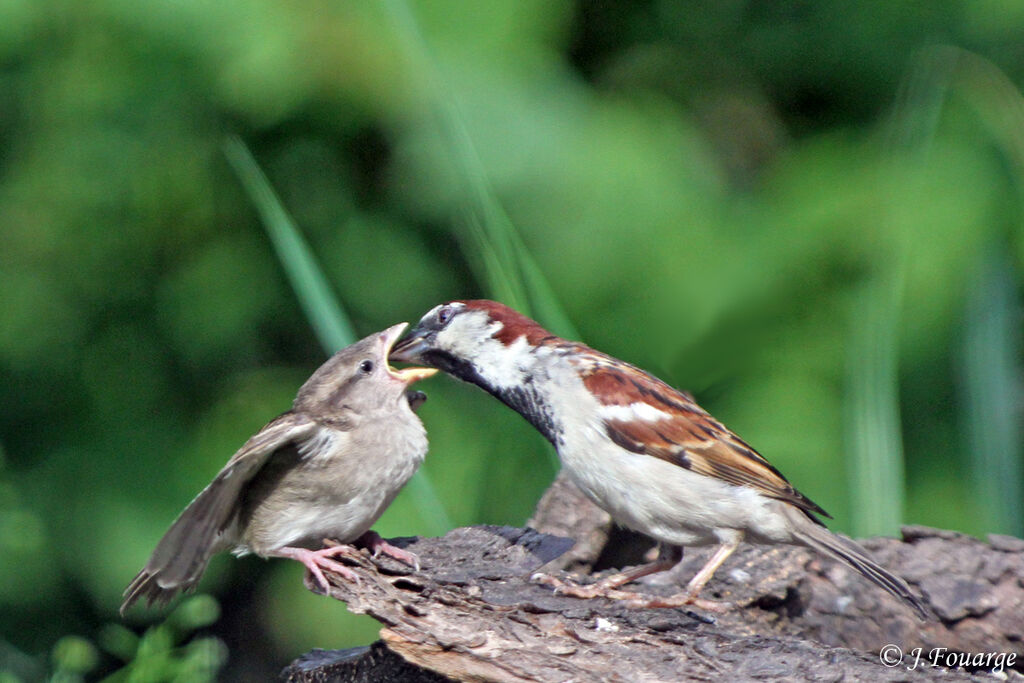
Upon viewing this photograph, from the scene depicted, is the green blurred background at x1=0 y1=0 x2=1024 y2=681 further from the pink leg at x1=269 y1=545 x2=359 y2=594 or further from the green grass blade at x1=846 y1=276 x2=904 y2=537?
the pink leg at x1=269 y1=545 x2=359 y2=594

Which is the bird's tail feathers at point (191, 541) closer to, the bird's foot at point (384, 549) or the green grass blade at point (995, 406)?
the bird's foot at point (384, 549)

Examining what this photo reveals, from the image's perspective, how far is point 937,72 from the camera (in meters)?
2.78

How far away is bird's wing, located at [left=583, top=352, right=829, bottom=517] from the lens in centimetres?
218

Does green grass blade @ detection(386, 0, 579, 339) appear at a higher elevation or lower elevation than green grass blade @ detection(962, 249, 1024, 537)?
higher

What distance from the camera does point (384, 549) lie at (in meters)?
2.18

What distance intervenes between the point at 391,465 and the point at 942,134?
1.72m

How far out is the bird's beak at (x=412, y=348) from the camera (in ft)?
7.96

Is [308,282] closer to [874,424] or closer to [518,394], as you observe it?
[518,394]

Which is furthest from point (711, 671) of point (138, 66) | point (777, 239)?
point (138, 66)

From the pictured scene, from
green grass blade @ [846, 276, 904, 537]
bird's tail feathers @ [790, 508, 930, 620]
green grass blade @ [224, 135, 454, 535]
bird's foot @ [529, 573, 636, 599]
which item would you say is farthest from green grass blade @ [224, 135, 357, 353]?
green grass blade @ [846, 276, 904, 537]

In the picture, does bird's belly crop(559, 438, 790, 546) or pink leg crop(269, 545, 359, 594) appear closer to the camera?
pink leg crop(269, 545, 359, 594)

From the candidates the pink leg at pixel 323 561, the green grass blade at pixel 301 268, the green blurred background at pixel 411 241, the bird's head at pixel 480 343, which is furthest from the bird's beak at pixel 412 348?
the pink leg at pixel 323 561

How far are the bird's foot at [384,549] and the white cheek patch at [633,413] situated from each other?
448mm

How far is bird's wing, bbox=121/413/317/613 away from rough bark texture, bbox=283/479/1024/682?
25cm
